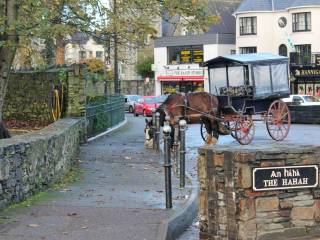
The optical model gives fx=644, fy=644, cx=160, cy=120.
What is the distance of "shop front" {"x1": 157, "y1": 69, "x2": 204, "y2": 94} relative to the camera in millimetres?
66375

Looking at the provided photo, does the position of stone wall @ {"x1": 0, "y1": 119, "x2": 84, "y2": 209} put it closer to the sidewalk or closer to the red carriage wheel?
the sidewalk

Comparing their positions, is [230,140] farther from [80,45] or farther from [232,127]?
[80,45]

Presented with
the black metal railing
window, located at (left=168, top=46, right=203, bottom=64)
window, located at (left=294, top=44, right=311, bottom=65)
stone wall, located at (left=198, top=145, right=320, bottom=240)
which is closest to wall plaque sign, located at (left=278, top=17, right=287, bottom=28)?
window, located at (left=294, top=44, right=311, bottom=65)

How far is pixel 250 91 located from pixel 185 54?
153 feet

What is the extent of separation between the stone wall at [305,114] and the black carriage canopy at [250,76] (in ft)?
31.6

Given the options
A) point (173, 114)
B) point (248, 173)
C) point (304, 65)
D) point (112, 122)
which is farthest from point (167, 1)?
point (304, 65)

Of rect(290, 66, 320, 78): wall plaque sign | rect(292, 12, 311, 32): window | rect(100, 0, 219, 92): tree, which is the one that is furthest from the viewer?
rect(292, 12, 311, 32): window

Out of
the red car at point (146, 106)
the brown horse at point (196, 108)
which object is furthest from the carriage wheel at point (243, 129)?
the red car at point (146, 106)

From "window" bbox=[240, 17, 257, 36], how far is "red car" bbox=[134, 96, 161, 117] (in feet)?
52.6

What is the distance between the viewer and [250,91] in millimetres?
21406

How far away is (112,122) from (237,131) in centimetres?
864

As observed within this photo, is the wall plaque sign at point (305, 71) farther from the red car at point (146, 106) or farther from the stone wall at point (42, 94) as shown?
the stone wall at point (42, 94)

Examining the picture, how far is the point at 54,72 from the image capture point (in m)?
21.9

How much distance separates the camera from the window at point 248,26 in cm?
6041
